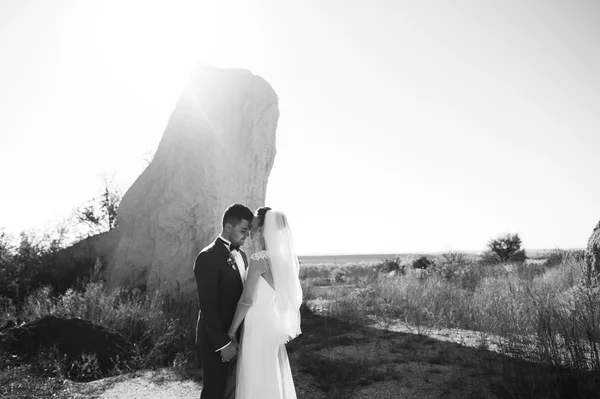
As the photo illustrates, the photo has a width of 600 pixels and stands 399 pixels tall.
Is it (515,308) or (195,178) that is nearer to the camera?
(515,308)

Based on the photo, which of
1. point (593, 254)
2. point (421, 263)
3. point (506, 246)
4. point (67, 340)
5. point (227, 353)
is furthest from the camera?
point (506, 246)

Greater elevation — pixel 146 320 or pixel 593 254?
pixel 593 254

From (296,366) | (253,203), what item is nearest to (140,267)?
(253,203)

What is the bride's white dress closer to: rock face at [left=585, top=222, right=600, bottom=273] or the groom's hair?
the groom's hair

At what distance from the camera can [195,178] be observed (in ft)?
35.5

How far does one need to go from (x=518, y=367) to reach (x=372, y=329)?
146 inches

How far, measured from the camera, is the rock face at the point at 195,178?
1059 cm

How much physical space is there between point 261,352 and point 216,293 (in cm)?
65

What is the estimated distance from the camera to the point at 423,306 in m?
9.93

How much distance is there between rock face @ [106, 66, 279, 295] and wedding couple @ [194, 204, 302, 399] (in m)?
6.65

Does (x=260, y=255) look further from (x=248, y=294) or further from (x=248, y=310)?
(x=248, y=310)

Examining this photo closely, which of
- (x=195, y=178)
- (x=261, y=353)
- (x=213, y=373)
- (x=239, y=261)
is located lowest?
(x=213, y=373)

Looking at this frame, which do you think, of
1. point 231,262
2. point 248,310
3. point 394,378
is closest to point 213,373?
point 248,310

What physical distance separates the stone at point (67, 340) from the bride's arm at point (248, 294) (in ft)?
13.5
